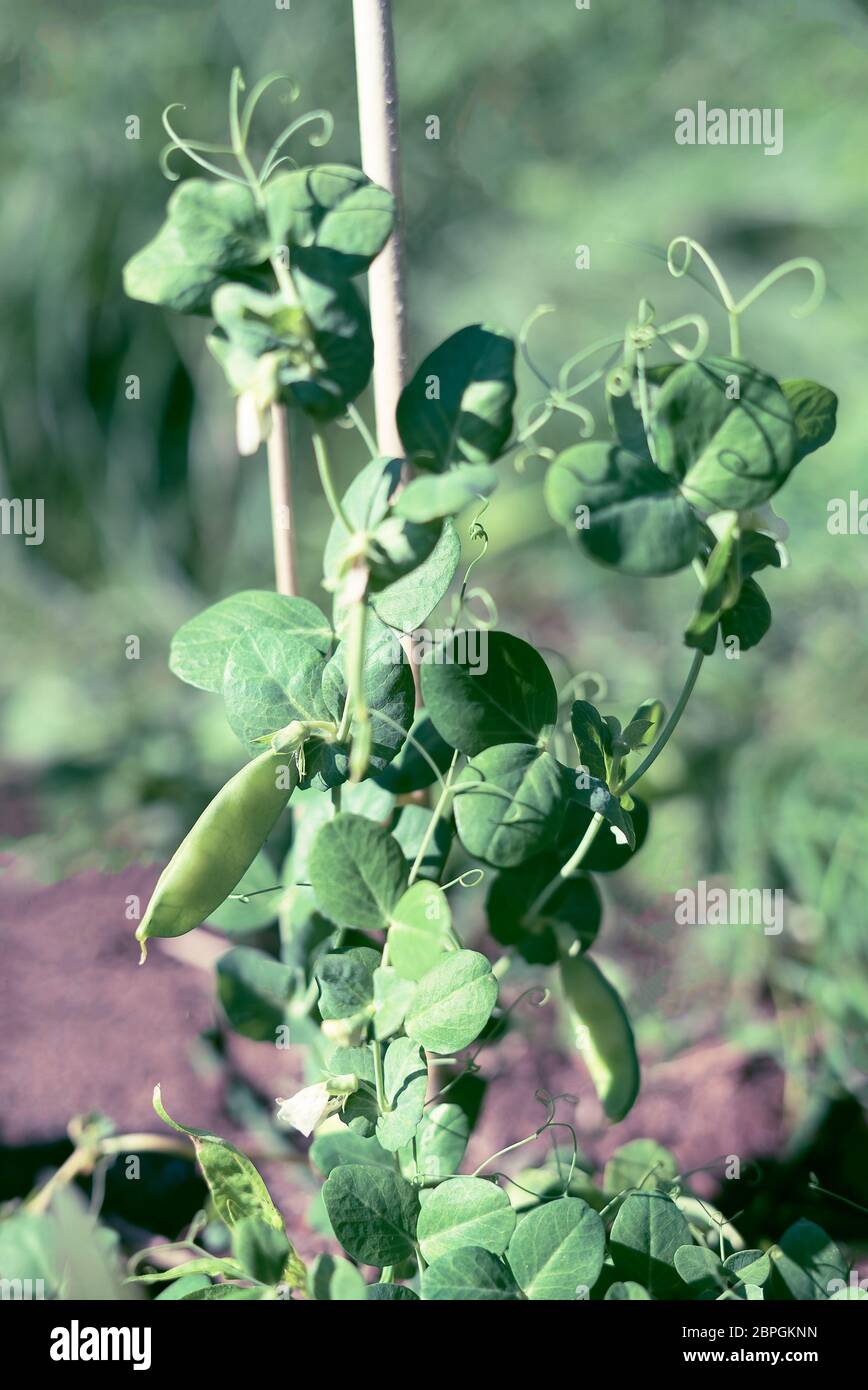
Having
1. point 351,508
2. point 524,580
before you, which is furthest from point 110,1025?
point 524,580

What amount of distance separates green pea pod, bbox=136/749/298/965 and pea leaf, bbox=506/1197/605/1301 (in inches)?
6.5

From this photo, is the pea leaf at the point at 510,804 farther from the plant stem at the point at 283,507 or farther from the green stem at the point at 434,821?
the plant stem at the point at 283,507

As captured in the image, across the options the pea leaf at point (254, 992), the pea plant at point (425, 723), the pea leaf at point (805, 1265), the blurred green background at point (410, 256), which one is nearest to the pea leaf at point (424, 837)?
the pea plant at point (425, 723)

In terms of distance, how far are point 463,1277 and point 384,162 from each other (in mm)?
406

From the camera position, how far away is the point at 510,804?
1.34 feet

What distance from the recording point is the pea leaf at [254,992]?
0.55 m

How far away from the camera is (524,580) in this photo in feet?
4.33

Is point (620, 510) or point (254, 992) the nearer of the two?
point (620, 510)

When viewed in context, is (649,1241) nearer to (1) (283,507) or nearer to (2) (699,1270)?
(2) (699,1270)

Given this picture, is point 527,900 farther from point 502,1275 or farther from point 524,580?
point 524,580

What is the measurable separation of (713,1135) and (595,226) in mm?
992

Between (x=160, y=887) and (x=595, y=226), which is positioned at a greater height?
(x=595, y=226)

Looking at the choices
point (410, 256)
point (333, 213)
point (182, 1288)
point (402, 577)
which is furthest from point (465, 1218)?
point (410, 256)

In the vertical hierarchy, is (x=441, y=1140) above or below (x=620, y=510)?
below
